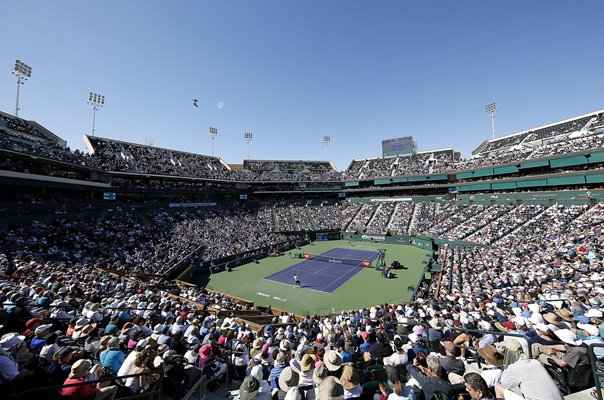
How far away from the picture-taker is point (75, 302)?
9.10m

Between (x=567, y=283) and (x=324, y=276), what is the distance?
20.1 meters

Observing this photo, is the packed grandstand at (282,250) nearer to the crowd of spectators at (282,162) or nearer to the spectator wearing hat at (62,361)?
the spectator wearing hat at (62,361)

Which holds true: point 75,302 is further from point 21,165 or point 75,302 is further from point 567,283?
point 21,165

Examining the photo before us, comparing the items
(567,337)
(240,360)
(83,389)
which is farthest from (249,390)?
(567,337)

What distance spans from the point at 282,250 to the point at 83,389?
3906 cm

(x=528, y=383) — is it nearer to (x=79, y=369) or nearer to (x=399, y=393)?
(x=399, y=393)

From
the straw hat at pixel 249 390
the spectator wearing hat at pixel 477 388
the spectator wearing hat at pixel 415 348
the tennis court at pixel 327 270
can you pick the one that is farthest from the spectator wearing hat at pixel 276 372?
the tennis court at pixel 327 270

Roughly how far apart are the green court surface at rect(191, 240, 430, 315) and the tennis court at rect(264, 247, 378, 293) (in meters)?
0.97

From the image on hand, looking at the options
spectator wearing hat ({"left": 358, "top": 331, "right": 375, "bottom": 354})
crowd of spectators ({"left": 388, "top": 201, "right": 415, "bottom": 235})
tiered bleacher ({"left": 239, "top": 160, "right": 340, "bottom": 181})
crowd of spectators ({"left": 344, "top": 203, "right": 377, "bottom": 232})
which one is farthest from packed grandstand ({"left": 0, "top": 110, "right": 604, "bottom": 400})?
tiered bleacher ({"left": 239, "top": 160, "right": 340, "bottom": 181})

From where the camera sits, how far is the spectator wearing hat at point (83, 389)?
3.93m

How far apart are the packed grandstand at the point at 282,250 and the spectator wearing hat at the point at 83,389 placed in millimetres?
29

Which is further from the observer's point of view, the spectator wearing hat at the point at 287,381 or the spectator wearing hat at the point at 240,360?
the spectator wearing hat at the point at 240,360

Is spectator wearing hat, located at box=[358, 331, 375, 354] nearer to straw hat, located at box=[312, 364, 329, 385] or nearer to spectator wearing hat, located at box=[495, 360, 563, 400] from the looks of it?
straw hat, located at box=[312, 364, 329, 385]

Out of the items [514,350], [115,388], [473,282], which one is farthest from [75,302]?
[473,282]
